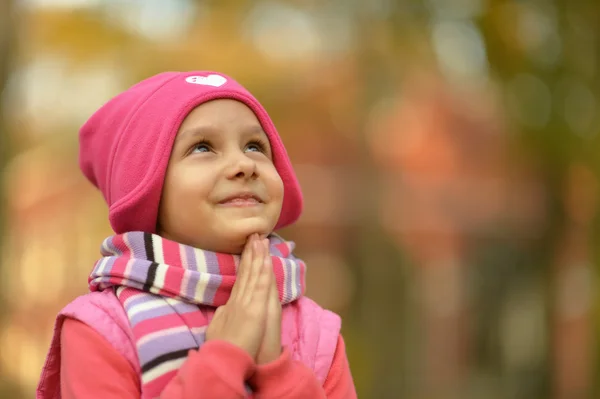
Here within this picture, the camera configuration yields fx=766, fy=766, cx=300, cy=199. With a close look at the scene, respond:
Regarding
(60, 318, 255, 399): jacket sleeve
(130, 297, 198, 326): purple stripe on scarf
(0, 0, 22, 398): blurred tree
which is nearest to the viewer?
(60, 318, 255, 399): jacket sleeve

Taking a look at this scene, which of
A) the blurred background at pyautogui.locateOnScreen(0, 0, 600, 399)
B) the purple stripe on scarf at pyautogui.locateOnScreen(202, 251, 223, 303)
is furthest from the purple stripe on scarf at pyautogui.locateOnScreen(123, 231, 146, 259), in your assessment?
the blurred background at pyautogui.locateOnScreen(0, 0, 600, 399)

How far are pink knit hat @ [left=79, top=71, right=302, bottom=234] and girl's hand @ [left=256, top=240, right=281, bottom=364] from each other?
26 cm

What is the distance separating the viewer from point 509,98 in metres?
5.03

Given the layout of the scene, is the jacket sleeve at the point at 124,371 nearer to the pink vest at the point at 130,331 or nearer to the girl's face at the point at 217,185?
the pink vest at the point at 130,331

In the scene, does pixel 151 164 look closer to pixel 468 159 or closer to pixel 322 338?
pixel 322 338

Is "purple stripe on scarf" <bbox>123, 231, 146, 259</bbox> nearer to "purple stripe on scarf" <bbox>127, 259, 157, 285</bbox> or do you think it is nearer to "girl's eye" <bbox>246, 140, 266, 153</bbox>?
"purple stripe on scarf" <bbox>127, 259, 157, 285</bbox>

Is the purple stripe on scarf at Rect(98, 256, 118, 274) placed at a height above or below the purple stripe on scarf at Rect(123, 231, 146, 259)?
below

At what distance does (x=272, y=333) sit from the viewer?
3.84 ft

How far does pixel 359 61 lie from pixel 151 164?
12.4ft

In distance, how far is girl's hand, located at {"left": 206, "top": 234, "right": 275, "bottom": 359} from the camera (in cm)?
114

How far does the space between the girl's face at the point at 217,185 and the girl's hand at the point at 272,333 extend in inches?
4.6

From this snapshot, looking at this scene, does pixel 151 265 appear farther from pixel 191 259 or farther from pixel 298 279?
pixel 298 279

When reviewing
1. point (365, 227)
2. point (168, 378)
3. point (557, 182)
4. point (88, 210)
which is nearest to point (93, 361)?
point (168, 378)

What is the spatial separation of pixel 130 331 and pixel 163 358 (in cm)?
8
